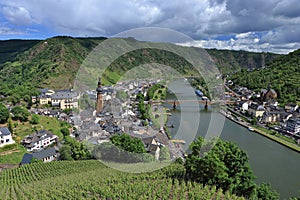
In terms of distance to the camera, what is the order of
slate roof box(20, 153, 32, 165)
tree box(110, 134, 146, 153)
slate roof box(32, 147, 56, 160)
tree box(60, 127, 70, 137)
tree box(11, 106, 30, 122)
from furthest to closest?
tree box(11, 106, 30, 122) < tree box(60, 127, 70, 137) < slate roof box(32, 147, 56, 160) < slate roof box(20, 153, 32, 165) < tree box(110, 134, 146, 153)

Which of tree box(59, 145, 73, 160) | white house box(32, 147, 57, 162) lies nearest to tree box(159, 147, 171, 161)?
tree box(59, 145, 73, 160)

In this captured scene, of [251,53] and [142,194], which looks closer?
[142,194]

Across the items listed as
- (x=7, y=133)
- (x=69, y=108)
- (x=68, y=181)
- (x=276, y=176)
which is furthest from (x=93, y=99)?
(x=276, y=176)

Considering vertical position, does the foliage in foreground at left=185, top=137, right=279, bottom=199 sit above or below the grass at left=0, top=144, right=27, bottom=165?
above

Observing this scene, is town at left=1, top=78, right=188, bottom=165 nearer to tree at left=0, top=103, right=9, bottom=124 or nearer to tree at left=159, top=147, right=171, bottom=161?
tree at left=159, top=147, right=171, bottom=161

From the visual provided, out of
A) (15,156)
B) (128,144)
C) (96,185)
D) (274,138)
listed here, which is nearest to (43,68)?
(15,156)

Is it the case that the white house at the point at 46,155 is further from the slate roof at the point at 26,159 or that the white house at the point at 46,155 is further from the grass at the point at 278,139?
the grass at the point at 278,139

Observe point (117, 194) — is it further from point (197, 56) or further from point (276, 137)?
point (276, 137)

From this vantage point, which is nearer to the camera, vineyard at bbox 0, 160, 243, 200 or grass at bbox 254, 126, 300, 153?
vineyard at bbox 0, 160, 243, 200
